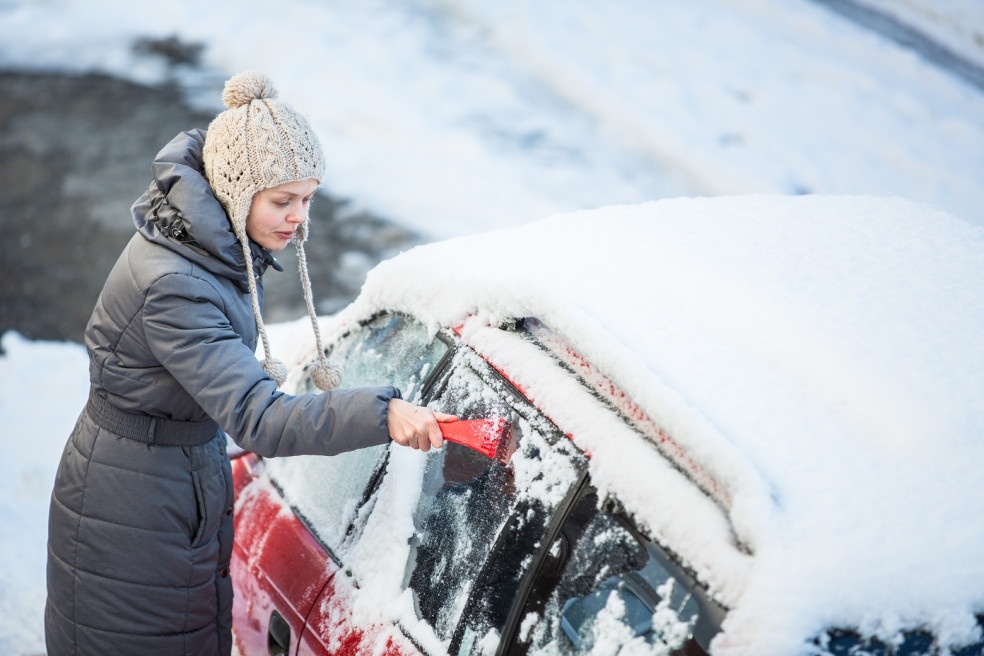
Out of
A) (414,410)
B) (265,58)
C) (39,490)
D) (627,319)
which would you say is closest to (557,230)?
(627,319)

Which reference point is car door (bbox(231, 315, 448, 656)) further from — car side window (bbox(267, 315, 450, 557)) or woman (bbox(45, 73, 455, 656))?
woman (bbox(45, 73, 455, 656))

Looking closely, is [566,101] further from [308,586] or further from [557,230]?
[308,586]

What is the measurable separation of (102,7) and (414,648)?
8.42 m

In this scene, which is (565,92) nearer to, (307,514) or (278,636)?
(307,514)

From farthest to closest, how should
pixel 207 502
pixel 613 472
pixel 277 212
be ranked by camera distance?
pixel 207 502, pixel 277 212, pixel 613 472

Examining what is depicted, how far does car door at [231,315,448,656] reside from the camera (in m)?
2.21

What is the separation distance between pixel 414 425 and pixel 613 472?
16.6 inches

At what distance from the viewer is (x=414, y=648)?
6.26ft

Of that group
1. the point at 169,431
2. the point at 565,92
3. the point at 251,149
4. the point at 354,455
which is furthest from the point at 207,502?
the point at 565,92

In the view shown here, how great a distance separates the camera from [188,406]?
2.10 m

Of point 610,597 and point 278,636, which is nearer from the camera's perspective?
point 610,597

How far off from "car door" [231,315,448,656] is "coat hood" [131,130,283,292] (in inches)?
19.5

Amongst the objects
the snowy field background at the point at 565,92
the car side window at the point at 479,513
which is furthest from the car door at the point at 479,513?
the snowy field background at the point at 565,92

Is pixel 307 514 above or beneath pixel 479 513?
beneath
